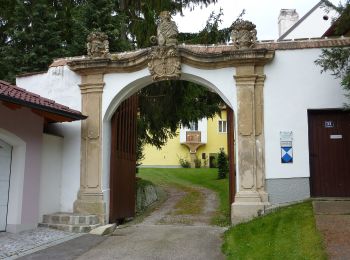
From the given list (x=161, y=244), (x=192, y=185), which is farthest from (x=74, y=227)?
(x=192, y=185)

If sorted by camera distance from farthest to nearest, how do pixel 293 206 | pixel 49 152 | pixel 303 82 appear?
1. pixel 49 152
2. pixel 303 82
3. pixel 293 206

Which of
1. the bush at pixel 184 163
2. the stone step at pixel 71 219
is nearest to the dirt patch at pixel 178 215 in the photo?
the stone step at pixel 71 219

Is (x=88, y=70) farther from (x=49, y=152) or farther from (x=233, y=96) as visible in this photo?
(x=233, y=96)

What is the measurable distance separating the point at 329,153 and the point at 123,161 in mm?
5416

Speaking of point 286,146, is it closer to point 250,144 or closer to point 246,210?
point 250,144

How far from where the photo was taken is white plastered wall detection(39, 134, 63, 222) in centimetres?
1088

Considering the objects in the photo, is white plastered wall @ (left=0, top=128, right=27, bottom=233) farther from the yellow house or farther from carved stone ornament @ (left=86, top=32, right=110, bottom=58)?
the yellow house

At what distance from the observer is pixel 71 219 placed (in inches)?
416

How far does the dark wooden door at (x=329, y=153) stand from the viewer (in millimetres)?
10289

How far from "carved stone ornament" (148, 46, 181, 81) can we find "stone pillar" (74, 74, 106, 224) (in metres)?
1.44

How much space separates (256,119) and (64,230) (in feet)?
16.8

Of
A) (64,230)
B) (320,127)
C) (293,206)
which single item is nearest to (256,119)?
(320,127)

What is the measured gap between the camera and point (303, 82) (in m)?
10.4

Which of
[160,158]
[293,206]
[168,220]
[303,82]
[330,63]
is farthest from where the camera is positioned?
[160,158]
